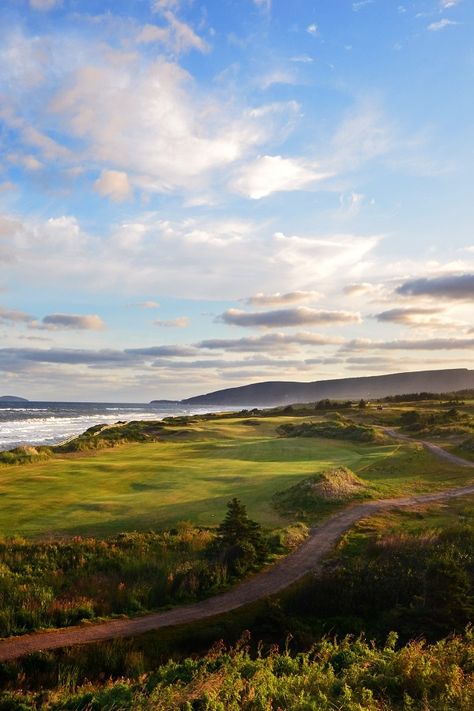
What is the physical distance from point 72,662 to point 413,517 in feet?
50.7

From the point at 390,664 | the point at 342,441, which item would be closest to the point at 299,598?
the point at 390,664

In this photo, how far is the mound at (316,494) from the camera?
2420 cm

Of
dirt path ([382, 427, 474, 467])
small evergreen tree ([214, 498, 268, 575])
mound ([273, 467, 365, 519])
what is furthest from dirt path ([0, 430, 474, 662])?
dirt path ([382, 427, 474, 467])

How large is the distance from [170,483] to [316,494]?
10.0 meters

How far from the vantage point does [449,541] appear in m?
17.2

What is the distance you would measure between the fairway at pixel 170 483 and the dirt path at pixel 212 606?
10.4 ft

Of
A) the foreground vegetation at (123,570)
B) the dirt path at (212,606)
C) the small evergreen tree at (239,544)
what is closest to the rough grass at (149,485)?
the foreground vegetation at (123,570)

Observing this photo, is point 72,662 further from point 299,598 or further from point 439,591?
point 439,591

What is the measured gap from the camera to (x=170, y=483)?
31.8 meters

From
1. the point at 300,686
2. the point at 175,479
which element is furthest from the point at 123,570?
the point at 175,479

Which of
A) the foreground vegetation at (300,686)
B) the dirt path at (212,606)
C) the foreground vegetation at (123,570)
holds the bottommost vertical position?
the dirt path at (212,606)

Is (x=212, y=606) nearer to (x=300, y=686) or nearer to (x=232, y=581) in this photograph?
(x=232, y=581)

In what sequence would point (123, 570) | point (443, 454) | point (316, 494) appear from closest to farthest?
1. point (123, 570)
2. point (316, 494)
3. point (443, 454)

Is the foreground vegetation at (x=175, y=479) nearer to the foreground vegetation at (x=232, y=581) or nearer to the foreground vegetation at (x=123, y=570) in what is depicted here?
the foreground vegetation at (x=232, y=581)
